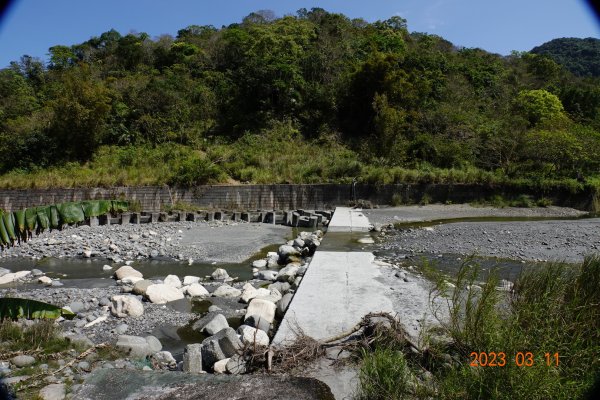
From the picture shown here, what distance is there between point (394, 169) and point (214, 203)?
850 cm

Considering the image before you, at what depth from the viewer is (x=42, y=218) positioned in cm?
400

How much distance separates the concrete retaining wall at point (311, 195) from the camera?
688 inches

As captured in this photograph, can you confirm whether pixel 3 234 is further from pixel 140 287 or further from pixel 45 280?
pixel 45 280

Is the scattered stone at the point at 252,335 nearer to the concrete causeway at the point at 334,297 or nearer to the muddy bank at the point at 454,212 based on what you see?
the concrete causeway at the point at 334,297

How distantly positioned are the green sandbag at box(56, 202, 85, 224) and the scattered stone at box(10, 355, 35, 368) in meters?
1.40

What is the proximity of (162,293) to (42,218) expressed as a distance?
3.05 meters

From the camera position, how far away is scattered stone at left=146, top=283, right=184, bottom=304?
6.60 meters

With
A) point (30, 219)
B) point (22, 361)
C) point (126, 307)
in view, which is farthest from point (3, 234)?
point (126, 307)

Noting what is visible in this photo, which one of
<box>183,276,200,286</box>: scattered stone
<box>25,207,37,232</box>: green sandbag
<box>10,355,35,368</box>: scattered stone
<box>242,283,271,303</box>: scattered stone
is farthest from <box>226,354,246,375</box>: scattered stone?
<box>183,276,200,286</box>: scattered stone

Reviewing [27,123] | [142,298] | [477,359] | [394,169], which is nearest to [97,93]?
[27,123]

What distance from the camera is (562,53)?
5900 cm

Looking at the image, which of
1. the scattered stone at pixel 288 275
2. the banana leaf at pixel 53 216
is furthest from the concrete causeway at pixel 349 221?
the banana leaf at pixel 53 216

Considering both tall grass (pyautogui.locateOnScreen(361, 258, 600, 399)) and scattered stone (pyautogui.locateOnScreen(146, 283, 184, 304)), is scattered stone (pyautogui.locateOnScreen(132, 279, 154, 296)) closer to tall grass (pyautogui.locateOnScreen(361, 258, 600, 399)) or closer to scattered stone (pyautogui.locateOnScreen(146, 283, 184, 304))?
scattered stone (pyautogui.locateOnScreen(146, 283, 184, 304))

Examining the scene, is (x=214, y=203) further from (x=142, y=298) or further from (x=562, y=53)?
(x=562, y=53)
